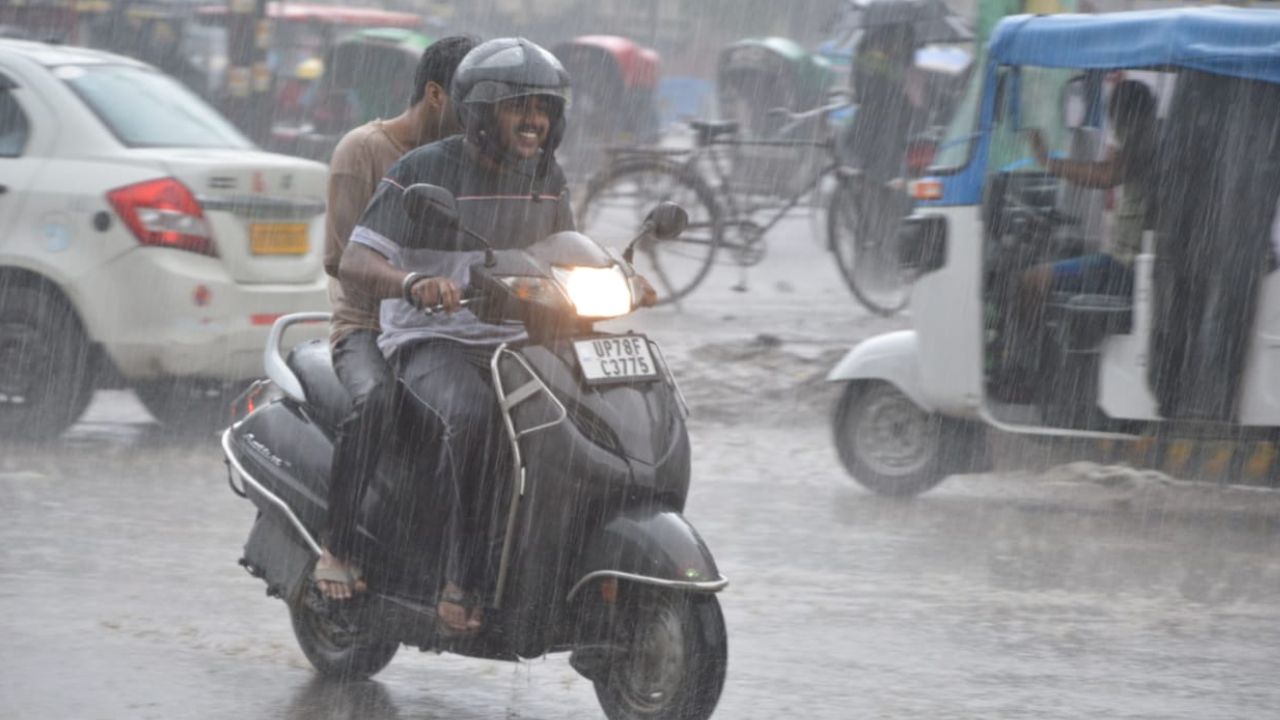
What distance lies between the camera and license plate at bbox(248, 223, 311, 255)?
955 cm

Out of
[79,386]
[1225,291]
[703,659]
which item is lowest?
[79,386]

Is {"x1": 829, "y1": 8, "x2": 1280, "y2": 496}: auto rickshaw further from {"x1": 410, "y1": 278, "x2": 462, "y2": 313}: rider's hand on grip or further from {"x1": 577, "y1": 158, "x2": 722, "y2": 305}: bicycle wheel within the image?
{"x1": 577, "y1": 158, "x2": 722, "y2": 305}: bicycle wheel

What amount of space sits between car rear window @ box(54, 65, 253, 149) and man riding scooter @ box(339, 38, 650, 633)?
483 cm

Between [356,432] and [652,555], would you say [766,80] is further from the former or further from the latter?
[652,555]

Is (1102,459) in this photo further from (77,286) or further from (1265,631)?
(77,286)

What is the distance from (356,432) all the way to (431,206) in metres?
0.76

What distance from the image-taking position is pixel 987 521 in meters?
8.49

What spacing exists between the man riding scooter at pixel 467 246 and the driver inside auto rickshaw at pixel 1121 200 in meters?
3.81

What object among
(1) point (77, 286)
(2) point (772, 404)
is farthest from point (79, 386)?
(2) point (772, 404)

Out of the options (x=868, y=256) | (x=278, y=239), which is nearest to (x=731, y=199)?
(x=868, y=256)

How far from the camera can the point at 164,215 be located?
9320 millimetres

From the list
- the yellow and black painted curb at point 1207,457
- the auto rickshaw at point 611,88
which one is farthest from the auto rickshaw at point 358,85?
the yellow and black painted curb at point 1207,457

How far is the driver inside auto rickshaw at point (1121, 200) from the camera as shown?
8.41 metres

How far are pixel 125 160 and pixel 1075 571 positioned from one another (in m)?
4.70
